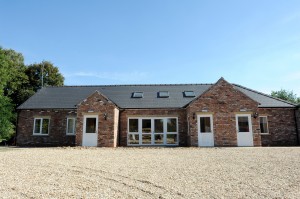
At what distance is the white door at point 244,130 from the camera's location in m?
18.1

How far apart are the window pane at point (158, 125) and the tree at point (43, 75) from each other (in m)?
26.1

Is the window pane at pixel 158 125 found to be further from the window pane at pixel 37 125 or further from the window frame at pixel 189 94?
A: the window pane at pixel 37 125

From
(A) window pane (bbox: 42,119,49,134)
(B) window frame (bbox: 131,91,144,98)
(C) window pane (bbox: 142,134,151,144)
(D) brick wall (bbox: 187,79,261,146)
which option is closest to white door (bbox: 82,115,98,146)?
(C) window pane (bbox: 142,134,151,144)

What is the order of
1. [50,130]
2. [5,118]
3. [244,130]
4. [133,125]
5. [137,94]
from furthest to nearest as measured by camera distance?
1. [5,118]
2. [137,94]
3. [50,130]
4. [133,125]
5. [244,130]

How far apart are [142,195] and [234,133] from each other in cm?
1450

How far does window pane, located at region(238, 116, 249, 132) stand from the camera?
18391mm

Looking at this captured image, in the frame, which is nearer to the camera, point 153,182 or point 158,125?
point 153,182

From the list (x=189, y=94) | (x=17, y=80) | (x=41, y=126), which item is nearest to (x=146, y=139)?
(x=189, y=94)

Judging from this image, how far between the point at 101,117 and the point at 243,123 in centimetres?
1154

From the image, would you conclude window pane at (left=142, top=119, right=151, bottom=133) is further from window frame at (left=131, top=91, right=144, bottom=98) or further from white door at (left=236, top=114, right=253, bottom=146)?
white door at (left=236, top=114, right=253, bottom=146)

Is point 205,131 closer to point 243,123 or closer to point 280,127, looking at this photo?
point 243,123

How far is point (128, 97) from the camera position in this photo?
76.0 feet

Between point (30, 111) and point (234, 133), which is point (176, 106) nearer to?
point (234, 133)

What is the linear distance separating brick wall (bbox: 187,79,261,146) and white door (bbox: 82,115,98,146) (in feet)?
25.4
